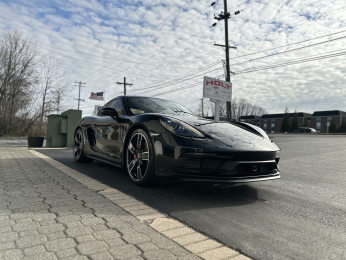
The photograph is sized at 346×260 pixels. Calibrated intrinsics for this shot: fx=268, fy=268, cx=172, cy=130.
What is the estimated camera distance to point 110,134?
4523 mm

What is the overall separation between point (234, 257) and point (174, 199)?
1373 mm

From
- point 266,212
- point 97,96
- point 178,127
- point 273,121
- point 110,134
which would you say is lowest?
point 266,212

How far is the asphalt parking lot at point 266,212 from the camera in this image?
187cm

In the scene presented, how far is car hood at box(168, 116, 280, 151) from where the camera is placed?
315 centimetres

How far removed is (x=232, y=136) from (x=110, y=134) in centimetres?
214

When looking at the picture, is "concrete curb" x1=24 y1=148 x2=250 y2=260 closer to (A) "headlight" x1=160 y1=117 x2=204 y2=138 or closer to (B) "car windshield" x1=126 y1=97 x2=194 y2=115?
(A) "headlight" x1=160 y1=117 x2=204 y2=138

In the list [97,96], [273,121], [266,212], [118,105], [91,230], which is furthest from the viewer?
[273,121]

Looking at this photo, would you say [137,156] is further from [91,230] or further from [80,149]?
[80,149]

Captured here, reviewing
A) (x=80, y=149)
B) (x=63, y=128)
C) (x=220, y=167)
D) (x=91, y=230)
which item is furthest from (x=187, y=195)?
(x=63, y=128)

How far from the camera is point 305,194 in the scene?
336cm

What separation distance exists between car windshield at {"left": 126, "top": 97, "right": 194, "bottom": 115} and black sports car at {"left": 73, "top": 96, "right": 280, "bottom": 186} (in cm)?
4

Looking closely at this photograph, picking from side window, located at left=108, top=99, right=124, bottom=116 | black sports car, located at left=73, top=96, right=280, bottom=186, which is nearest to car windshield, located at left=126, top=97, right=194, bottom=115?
black sports car, located at left=73, top=96, right=280, bottom=186

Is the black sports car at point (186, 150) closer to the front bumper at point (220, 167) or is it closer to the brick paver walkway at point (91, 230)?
the front bumper at point (220, 167)

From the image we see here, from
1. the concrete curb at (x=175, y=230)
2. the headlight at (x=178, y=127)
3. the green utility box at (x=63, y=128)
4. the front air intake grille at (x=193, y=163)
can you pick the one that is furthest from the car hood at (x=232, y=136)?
the green utility box at (x=63, y=128)
